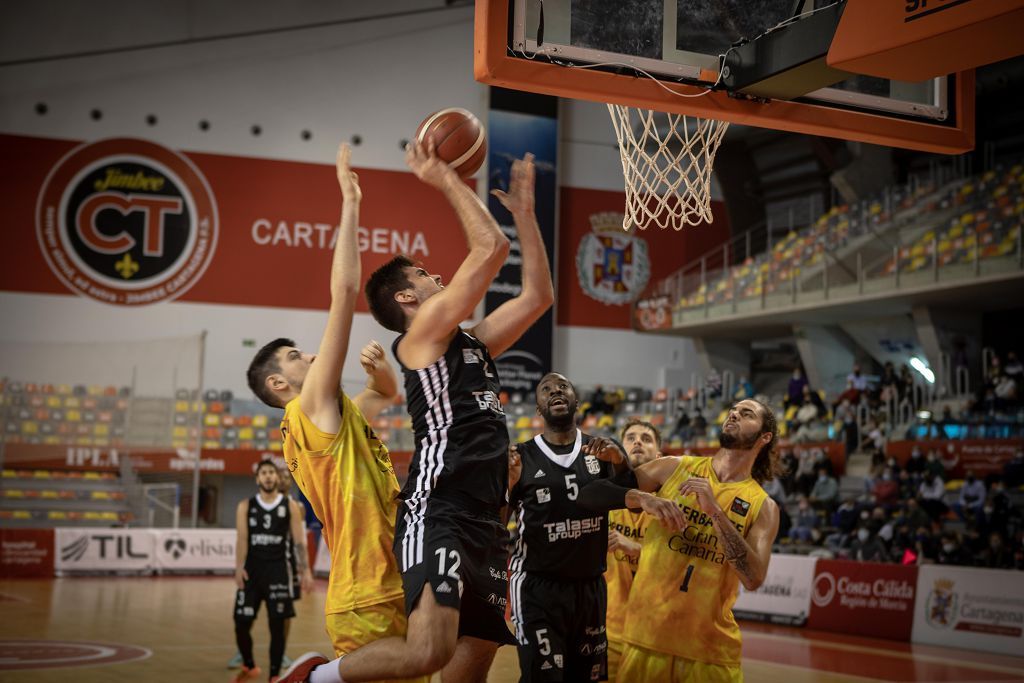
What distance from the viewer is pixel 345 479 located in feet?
14.8

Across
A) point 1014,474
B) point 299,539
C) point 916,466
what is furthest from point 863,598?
point 299,539

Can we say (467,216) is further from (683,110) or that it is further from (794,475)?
(794,475)

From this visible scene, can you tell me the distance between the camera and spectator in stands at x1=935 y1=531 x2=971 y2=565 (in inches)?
573

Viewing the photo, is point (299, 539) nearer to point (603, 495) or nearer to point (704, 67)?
point (603, 495)

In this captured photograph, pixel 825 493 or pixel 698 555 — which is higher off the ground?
pixel 698 555

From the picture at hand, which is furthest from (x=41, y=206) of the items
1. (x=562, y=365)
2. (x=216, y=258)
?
(x=562, y=365)

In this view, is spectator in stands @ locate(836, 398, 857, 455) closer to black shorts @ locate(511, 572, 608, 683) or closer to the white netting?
the white netting

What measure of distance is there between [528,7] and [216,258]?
22.2 m

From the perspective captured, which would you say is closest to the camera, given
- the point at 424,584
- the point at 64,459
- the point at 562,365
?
the point at 424,584

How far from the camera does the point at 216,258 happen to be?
26734 mm

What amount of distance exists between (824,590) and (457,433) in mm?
11011

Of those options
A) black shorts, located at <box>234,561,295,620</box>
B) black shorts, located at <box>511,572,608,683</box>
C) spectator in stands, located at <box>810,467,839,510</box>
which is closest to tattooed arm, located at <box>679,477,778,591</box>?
black shorts, located at <box>511,572,608,683</box>

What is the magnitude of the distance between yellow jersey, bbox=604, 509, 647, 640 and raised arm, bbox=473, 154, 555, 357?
6.17 feet

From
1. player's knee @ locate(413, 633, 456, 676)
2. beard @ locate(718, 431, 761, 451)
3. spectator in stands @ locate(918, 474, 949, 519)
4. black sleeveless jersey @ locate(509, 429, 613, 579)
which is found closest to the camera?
player's knee @ locate(413, 633, 456, 676)
